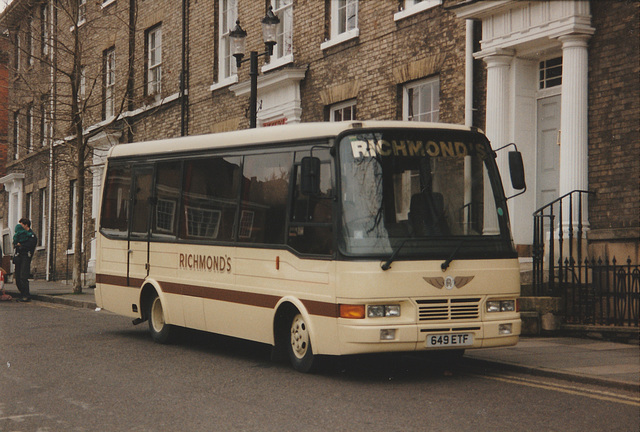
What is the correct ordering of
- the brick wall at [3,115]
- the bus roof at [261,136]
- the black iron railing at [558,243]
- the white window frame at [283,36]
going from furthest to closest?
the brick wall at [3,115] → the white window frame at [283,36] → the black iron railing at [558,243] → the bus roof at [261,136]

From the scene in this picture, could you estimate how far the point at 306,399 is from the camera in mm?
8273

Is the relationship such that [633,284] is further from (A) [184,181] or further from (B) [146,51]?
(B) [146,51]

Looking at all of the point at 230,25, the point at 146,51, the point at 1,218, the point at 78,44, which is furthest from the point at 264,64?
the point at 1,218

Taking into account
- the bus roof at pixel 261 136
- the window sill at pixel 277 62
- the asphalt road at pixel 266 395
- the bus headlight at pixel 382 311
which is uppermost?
the window sill at pixel 277 62

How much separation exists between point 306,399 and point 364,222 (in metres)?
1.95

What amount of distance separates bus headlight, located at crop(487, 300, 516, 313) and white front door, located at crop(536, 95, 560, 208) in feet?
17.2

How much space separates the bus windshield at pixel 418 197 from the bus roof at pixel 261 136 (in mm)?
102

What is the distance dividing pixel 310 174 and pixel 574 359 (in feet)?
12.0

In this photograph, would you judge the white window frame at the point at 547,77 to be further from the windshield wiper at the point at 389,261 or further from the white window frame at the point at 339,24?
the windshield wiper at the point at 389,261

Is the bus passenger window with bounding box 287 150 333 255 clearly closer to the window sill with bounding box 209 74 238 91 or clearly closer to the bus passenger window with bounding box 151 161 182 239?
the bus passenger window with bounding box 151 161 182 239

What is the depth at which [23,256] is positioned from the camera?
22.9m

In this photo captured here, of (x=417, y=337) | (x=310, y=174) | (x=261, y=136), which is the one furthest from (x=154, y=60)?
(x=417, y=337)

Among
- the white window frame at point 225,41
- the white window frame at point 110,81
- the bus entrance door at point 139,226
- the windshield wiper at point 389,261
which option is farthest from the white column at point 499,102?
the white window frame at point 110,81

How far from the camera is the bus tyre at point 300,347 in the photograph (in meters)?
9.84
